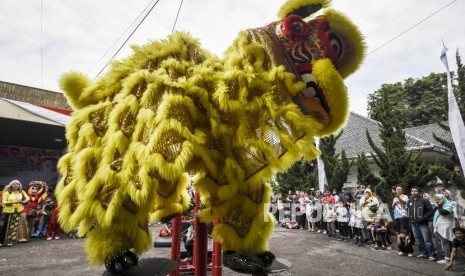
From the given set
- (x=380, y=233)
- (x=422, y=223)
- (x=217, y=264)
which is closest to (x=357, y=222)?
(x=380, y=233)

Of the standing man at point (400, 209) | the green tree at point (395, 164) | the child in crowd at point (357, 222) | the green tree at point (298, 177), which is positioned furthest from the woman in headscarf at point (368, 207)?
the green tree at point (298, 177)

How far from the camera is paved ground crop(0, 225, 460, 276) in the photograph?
5.64 meters

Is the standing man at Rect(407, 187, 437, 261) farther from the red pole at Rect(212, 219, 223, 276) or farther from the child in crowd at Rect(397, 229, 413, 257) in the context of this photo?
the red pole at Rect(212, 219, 223, 276)

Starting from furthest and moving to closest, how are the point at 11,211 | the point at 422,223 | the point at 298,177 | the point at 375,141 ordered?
the point at 298,177
the point at 375,141
the point at 11,211
the point at 422,223

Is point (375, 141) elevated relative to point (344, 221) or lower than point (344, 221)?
elevated

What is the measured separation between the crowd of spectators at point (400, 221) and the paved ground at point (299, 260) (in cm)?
42

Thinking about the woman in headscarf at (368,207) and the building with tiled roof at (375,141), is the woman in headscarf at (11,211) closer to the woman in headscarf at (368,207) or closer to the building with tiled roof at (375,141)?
the woman in headscarf at (368,207)

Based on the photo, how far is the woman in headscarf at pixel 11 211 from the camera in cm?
836

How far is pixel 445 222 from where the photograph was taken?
21.0 ft

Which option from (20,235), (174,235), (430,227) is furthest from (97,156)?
(20,235)

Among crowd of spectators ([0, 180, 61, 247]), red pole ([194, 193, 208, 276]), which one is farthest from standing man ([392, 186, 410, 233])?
crowd of spectators ([0, 180, 61, 247])

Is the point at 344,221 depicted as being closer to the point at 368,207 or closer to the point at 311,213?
the point at 368,207

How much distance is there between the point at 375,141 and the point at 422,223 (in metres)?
10.1

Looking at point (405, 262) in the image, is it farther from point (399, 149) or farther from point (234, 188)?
point (234, 188)
